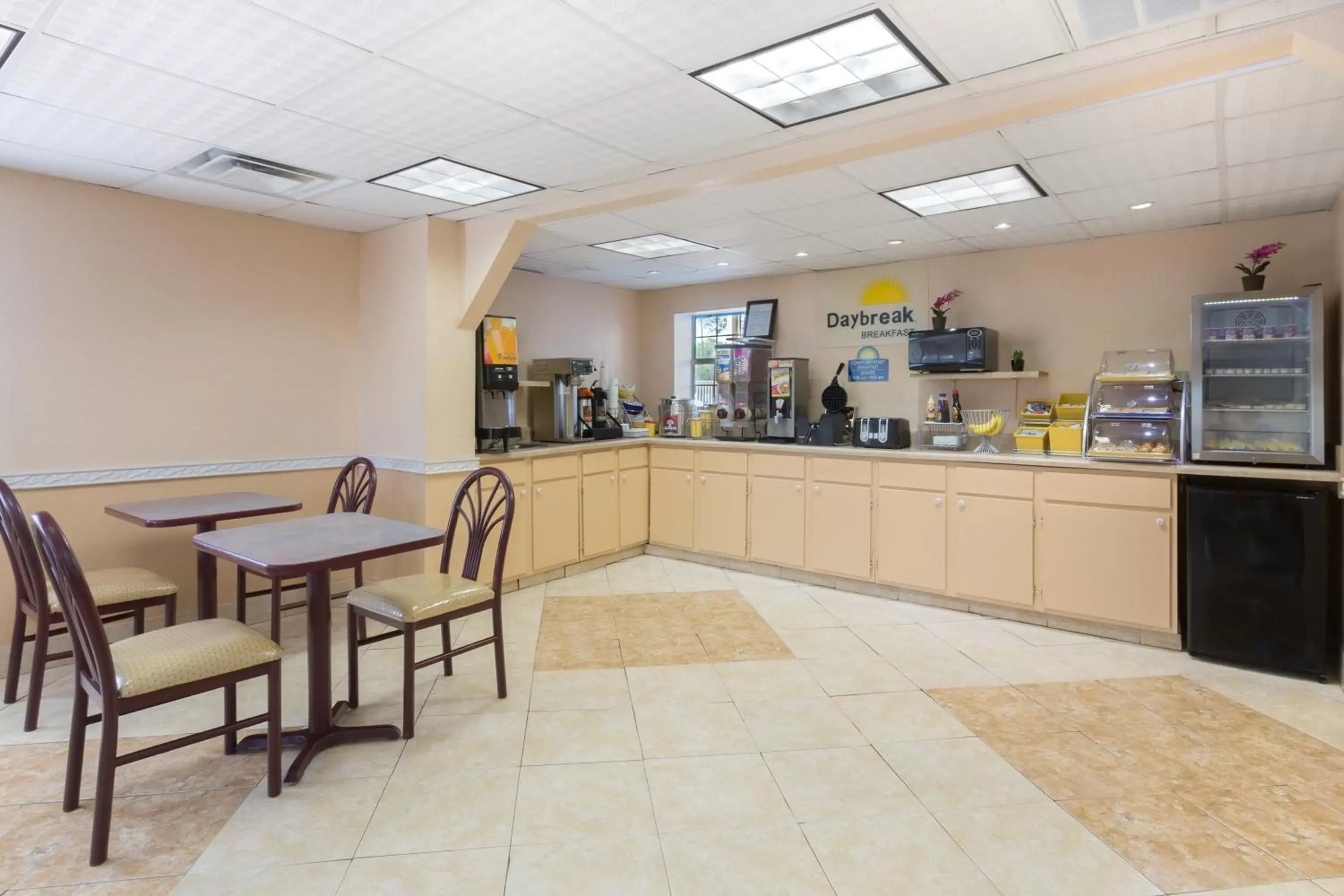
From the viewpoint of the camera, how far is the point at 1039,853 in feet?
7.27

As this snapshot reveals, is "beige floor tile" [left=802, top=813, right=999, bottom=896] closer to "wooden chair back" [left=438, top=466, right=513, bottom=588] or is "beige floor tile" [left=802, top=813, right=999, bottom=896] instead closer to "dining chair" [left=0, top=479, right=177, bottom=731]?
"wooden chair back" [left=438, top=466, right=513, bottom=588]

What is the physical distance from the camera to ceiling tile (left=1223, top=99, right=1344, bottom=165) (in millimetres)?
2832

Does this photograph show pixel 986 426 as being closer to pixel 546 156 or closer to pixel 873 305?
pixel 873 305

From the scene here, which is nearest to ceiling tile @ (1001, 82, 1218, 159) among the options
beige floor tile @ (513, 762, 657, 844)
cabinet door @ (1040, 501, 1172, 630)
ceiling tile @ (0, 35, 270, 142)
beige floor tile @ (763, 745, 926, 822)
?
cabinet door @ (1040, 501, 1172, 630)

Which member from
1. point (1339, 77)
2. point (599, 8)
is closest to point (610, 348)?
point (599, 8)

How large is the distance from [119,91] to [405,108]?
1.02 m

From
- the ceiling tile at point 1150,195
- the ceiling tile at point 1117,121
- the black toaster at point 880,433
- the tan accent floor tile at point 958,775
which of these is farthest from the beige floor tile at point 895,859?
the ceiling tile at point 1150,195

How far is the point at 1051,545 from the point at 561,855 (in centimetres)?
339

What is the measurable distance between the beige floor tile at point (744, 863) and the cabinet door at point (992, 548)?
2742mm

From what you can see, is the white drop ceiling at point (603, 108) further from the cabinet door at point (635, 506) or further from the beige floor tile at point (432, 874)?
the beige floor tile at point (432, 874)

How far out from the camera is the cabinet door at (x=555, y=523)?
5234mm

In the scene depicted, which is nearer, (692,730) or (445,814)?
(445,814)

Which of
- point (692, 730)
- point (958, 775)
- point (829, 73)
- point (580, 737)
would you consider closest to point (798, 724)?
point (692, 730)

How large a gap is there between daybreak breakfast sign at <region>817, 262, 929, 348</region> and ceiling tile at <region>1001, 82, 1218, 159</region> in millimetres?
2345
